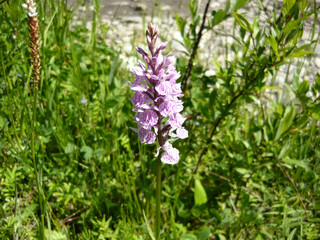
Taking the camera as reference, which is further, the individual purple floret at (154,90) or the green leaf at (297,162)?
the green leaf at (297,162)

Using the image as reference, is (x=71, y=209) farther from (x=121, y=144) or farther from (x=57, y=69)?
(x=57, y=69)

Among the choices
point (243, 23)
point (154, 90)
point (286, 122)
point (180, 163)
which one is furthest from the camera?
point (180, 163)

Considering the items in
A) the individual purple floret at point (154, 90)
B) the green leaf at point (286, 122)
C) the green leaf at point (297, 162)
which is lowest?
the green leaf at point (297, 162)

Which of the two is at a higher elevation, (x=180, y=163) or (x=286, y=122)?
(x=286, y=122)

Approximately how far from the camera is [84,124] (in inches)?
94.1

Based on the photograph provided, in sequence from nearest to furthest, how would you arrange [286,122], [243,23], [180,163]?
[243,23] → [286,122] → [180,163]

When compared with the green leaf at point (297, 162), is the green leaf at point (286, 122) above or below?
above

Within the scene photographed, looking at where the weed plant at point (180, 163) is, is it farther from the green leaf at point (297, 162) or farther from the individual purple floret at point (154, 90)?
the individual purple floret at point (154, 90)

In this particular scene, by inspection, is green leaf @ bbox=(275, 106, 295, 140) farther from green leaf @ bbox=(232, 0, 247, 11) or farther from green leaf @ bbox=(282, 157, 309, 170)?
green leaf @ bbox=(232, 0, 247, 11)

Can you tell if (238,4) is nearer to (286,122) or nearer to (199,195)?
(286,122)

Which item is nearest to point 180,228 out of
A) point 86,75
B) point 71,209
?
point 71,209

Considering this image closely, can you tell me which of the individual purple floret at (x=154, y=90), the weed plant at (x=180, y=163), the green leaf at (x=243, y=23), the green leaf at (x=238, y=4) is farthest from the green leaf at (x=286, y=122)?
the individual purple floret at (x=154, y=90)

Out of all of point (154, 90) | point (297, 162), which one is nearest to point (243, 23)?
point (154, 90)

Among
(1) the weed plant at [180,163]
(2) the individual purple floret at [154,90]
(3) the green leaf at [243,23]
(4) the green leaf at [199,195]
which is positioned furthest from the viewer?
(4) the green leaf at [199,195]
